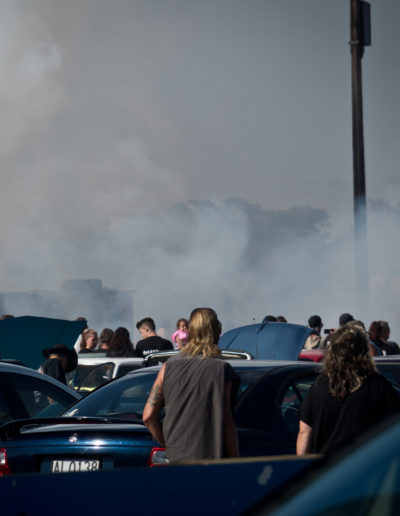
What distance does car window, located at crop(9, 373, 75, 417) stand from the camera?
5957 millimetres

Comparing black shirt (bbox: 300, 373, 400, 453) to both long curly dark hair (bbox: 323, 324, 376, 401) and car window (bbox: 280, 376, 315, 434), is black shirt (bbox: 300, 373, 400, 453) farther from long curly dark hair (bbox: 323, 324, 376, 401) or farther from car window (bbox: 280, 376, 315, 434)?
car window (bbox: 280, 376, 315, 434)

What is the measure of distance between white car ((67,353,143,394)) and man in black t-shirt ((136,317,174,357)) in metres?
0.28

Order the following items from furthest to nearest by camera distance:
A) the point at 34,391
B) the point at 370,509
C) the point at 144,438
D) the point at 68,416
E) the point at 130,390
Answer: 1. the point at 34,391
2. the point at 130,390
3. the point at 68,416
4. the point at 144,438
5. the point at 370,509

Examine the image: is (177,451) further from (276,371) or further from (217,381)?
(276,371)

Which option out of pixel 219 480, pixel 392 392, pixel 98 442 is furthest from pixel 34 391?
pixel 219 480

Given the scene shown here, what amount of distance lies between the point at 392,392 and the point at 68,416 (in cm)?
199

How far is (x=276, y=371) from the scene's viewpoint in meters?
5.12

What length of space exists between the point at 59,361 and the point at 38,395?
2.26 meters

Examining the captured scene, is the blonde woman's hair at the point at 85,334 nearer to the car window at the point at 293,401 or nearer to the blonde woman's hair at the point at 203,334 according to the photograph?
the car window at the point at 293,401

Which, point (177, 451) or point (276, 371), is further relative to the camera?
point (276, 371)

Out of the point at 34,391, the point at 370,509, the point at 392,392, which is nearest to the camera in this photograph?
the point at 370,509

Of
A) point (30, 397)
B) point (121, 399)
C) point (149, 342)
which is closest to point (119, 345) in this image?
point (149, 342)

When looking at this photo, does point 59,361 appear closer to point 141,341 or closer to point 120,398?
point 141,341

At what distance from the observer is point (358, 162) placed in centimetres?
1209
